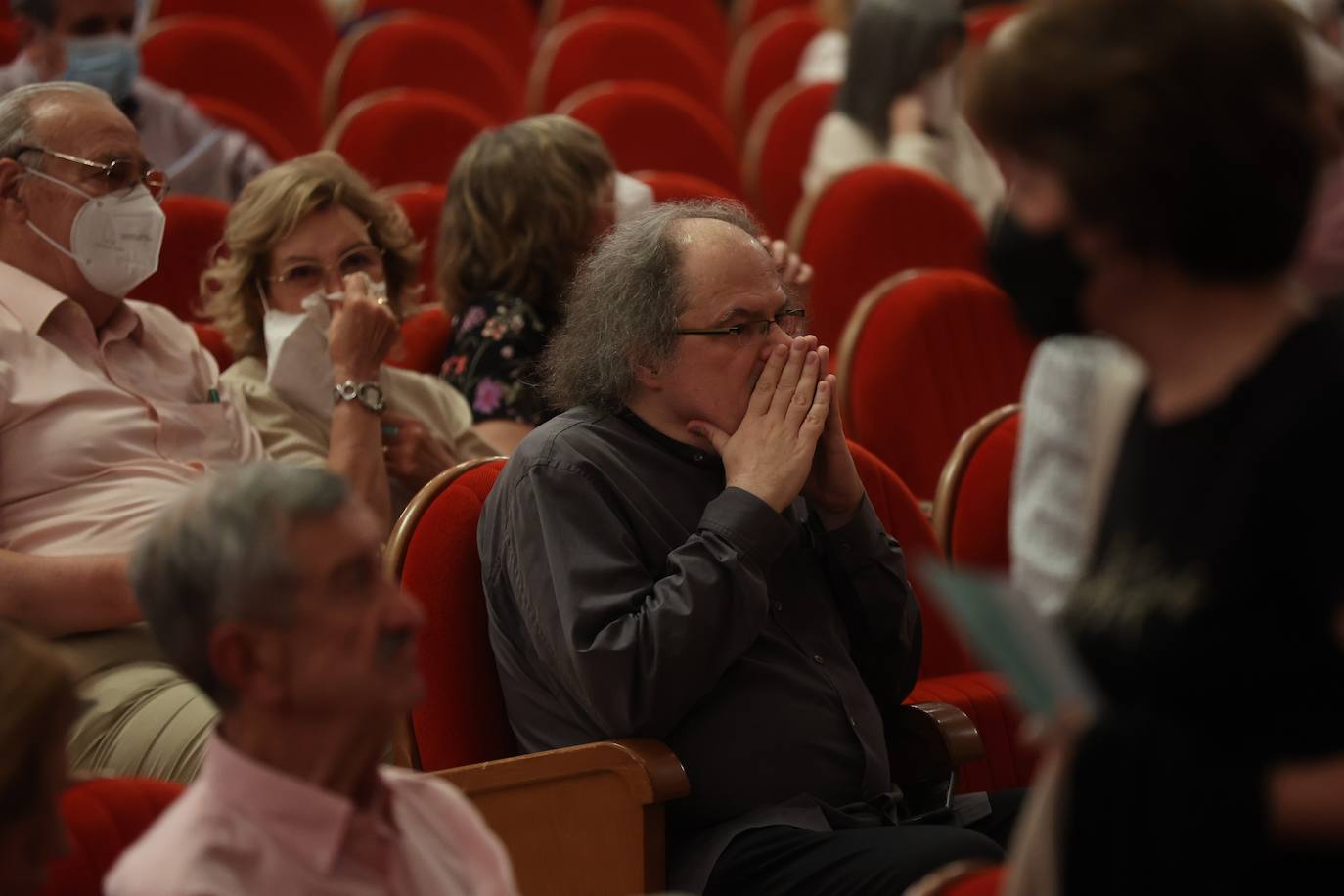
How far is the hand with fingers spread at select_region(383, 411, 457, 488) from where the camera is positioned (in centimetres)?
272

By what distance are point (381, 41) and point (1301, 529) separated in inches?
161

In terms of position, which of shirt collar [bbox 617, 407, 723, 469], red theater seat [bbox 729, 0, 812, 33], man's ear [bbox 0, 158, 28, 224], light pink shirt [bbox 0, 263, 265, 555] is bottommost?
red theater seat [bbox 729, 0, 812, 33]

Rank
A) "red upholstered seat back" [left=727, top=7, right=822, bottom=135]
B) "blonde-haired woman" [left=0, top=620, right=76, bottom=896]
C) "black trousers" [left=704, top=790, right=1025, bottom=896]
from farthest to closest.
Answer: "red upholstered seat back" [left=727, top=7, right=822, bottom=135] < "black trousers" [left=704, top=790, right=1025, bottom=896] < "blonde-haired woman" [left=0, top=620, right=76, bottom=896]

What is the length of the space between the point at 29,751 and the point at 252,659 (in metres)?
0.19

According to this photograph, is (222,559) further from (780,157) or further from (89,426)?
(780,157)

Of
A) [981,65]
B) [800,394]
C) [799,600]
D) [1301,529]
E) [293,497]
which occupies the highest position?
[981,65]

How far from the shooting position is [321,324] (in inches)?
108

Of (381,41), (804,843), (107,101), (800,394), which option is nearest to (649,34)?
(381,41)

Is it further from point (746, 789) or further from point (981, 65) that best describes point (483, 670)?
point (981, 65)

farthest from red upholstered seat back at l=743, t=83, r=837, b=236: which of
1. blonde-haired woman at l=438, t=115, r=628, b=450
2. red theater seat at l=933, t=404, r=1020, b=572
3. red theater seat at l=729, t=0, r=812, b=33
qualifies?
red theater seat at l=933, t=404, r=1020, b=572

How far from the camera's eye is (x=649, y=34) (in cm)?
527

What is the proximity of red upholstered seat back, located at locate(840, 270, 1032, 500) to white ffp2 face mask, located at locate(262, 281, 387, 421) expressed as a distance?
934 millimetres

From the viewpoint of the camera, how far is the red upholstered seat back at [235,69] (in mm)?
4312

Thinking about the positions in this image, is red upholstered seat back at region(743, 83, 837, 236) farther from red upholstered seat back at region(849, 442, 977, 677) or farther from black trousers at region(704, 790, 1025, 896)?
black trousers at region(704, 790, 1025, 896)
